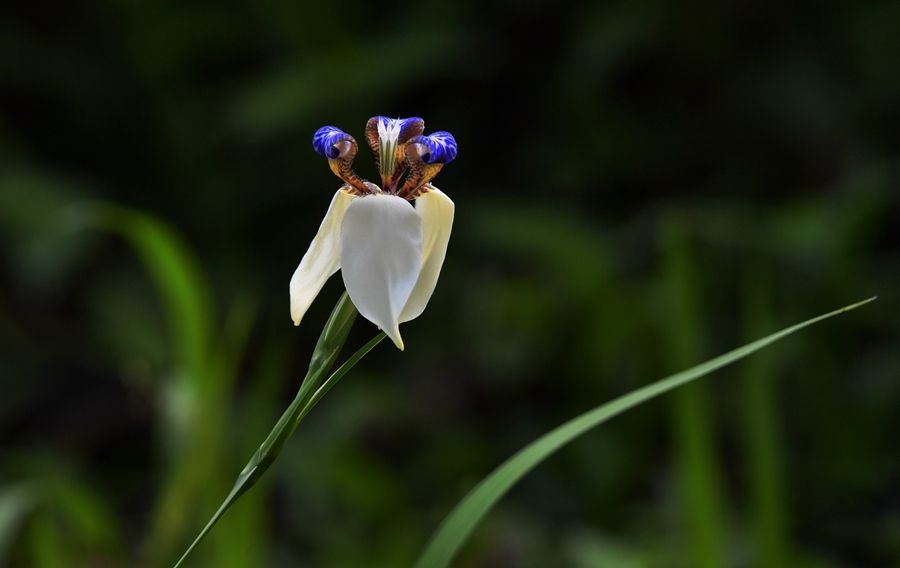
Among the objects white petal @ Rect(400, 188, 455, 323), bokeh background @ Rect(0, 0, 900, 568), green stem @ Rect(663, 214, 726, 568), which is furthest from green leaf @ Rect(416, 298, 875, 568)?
bokeh background @ Rect(0, 0, 900, 568)

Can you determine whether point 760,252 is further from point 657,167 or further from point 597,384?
point 657,167

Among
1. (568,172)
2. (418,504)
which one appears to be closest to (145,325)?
(418,504)

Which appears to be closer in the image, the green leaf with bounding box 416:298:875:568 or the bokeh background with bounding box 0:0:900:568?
the green leaf with bounding box 416:298:875:568

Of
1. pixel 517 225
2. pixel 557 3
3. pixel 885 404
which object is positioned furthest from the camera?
pixel 557 3

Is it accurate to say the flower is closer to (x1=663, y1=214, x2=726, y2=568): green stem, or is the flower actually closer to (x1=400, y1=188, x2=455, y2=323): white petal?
(x1=400, y1=188, x2=455, y2=323): white petal

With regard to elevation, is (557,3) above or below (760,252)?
above

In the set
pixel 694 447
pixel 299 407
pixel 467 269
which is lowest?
pixel 299 407

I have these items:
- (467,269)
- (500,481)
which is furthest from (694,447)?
(467,269)

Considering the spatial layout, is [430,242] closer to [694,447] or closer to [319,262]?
[319,262]
